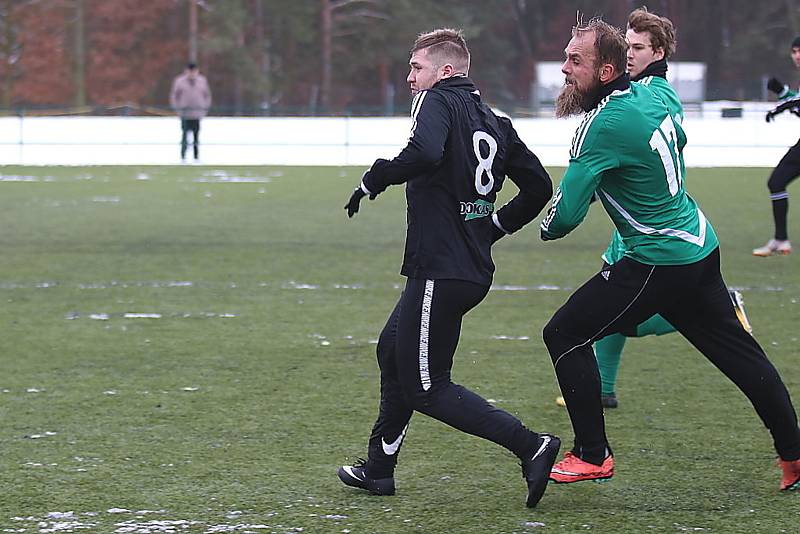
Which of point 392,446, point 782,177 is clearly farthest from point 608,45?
point 782,177

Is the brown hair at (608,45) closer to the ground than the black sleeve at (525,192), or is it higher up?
higher up

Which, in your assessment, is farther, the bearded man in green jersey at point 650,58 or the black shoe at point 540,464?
the bearded man in green jersey at point 650,58

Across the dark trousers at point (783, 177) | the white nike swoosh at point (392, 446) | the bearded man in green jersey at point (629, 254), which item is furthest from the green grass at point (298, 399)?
the dark trousers at point (783, 177)

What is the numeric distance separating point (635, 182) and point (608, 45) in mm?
475

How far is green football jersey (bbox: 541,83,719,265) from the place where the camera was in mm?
4359

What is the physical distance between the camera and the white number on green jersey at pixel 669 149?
445cm

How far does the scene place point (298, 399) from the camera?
20.5 feet

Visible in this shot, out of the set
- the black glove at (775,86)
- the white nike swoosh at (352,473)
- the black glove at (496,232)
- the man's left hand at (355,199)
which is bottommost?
the white nike swoosh at (352,473)

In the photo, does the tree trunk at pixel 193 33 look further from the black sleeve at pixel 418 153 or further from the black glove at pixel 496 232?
the black sleeve at pixel 418 153

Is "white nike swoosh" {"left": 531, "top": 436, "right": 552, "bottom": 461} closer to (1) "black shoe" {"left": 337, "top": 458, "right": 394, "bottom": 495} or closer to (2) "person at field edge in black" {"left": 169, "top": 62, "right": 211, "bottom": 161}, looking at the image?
(1) "black shoe" {"left": 337, "top": 458, "right": 394, "bottom": 495}

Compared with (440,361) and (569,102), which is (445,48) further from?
(440,361)

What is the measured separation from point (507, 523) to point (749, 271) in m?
6.92

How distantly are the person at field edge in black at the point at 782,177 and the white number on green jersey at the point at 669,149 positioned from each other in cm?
664

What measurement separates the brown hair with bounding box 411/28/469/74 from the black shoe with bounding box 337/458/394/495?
146 centimetres
